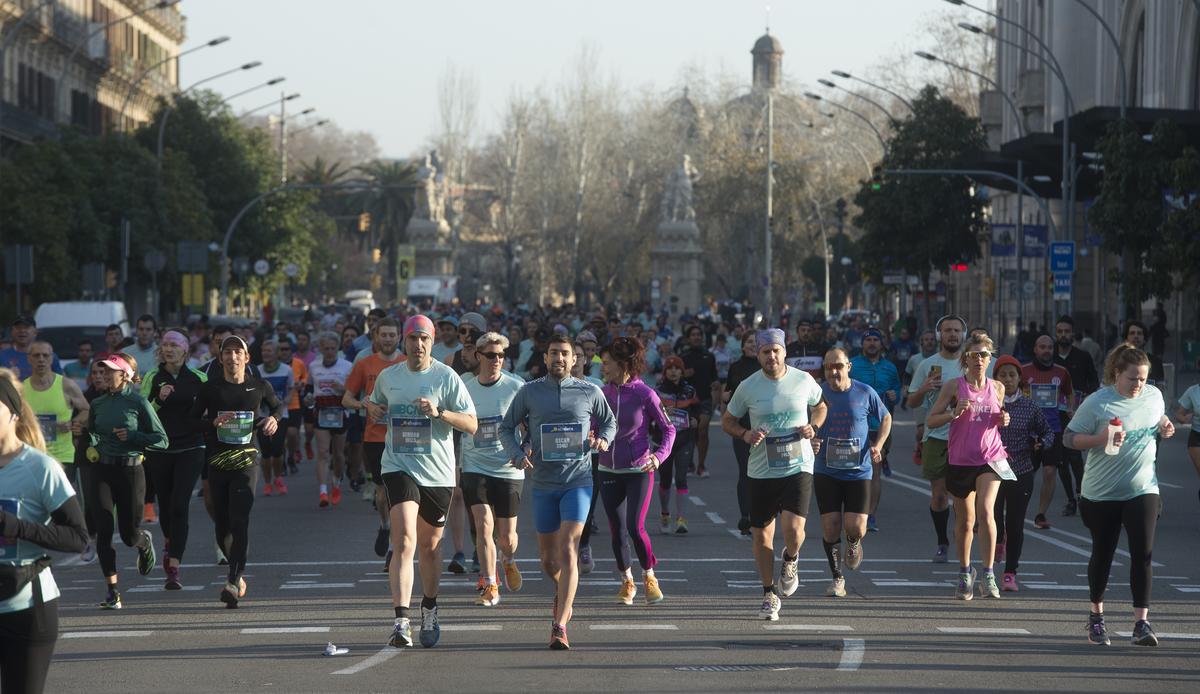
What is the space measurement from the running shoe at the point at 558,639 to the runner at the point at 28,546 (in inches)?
170

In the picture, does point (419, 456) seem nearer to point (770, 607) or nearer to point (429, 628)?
point (429, 628)

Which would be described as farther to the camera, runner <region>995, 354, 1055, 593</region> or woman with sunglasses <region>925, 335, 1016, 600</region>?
runner <region>995, 354, 1055, 593</region>

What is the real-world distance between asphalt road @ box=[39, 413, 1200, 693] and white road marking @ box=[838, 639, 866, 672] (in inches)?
0.6

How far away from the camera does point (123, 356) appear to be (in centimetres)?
1407

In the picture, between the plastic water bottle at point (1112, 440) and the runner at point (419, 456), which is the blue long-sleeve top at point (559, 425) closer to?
the runner at point (419, 456)

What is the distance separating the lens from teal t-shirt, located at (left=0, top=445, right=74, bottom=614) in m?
6.92

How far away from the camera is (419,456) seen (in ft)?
37.6

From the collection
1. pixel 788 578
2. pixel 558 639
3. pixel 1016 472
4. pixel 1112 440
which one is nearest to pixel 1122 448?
pixel 1112 440

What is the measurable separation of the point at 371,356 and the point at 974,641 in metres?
5.37

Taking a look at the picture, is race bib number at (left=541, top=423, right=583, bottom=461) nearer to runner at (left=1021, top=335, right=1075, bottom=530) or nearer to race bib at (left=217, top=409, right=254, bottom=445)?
race bib at (left=217, top=409, right=254, bottom=445)

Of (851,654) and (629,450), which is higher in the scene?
(629,450)

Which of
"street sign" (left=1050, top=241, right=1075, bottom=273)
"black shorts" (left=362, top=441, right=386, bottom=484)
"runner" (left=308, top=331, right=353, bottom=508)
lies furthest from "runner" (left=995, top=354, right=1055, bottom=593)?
"street sign" (left=1050, top=241, right=1075, bottom=273)

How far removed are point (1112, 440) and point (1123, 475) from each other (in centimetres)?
23

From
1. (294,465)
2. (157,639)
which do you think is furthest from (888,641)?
(294,465)
